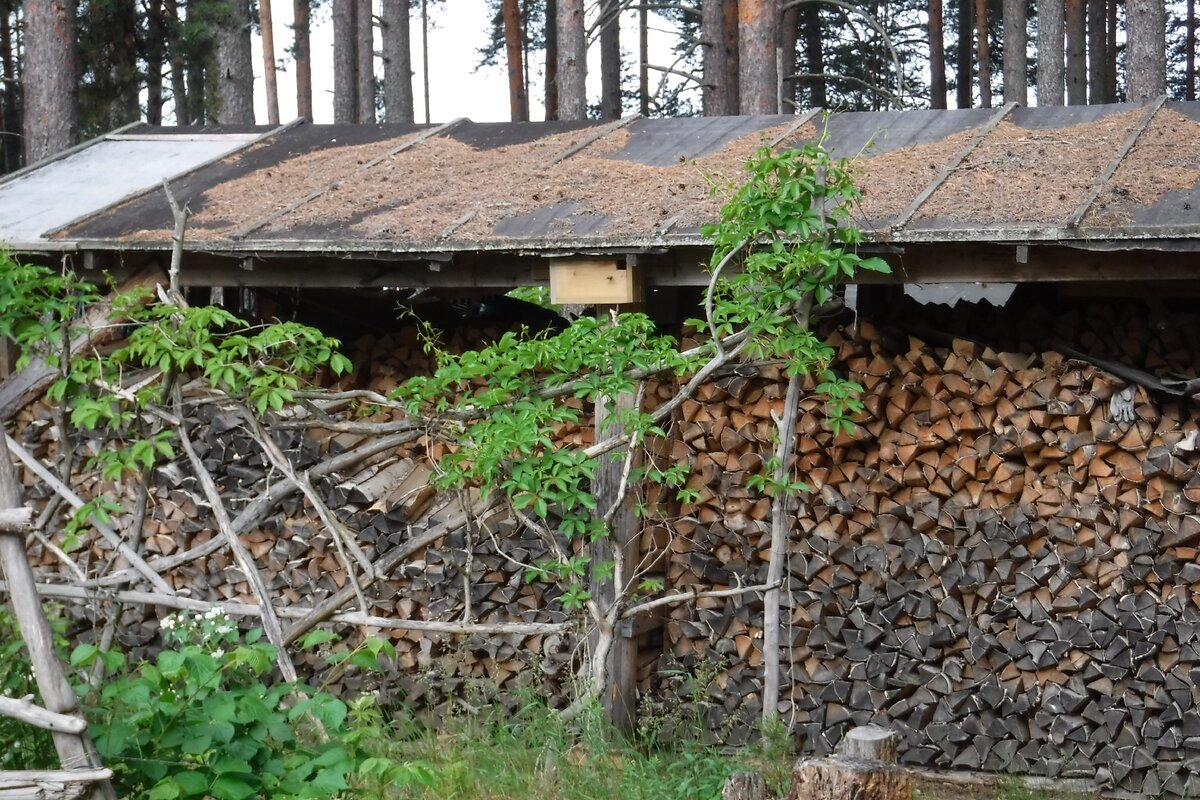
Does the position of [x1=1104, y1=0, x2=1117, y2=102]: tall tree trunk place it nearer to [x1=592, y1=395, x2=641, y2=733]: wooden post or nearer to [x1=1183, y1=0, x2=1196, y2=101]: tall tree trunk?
[x1=1183, y1=0, x2=1196, y2=101]: tall tree trunk

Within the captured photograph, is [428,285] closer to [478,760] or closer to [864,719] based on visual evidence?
[478,760]

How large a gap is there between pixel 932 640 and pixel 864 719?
0.48 m

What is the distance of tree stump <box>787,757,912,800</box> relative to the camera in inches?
113

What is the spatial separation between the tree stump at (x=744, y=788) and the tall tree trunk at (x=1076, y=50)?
12766 millimetres

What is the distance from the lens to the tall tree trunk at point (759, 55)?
1015cm

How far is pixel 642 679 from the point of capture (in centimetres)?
558

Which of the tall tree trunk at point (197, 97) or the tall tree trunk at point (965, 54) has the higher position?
the tall tree trunk at point (965, 54)

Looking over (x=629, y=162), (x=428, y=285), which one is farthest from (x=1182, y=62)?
(x=428, y=285)

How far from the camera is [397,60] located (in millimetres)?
16125

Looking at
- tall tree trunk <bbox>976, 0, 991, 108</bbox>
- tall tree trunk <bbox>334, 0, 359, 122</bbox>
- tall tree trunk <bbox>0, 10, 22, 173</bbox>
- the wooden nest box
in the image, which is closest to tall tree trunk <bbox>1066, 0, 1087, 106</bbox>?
tall tree trunk <bbox>976, 0, 991, 108</bbox>

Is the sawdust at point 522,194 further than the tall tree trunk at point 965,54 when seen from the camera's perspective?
No

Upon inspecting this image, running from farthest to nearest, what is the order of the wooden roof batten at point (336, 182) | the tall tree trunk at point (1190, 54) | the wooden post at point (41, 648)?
1. the tall tree trunk at point (1190, 54)
2. the wooden roof batten at point (336, 182)
3. the wooden post at point (41, 648)

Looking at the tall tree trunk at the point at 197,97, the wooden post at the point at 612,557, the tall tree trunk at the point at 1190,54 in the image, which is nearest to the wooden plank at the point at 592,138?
the wooden post at the point at 612,557

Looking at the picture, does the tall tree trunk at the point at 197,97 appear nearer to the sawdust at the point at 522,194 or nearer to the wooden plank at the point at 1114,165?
the sawdust at the point at 522,194
